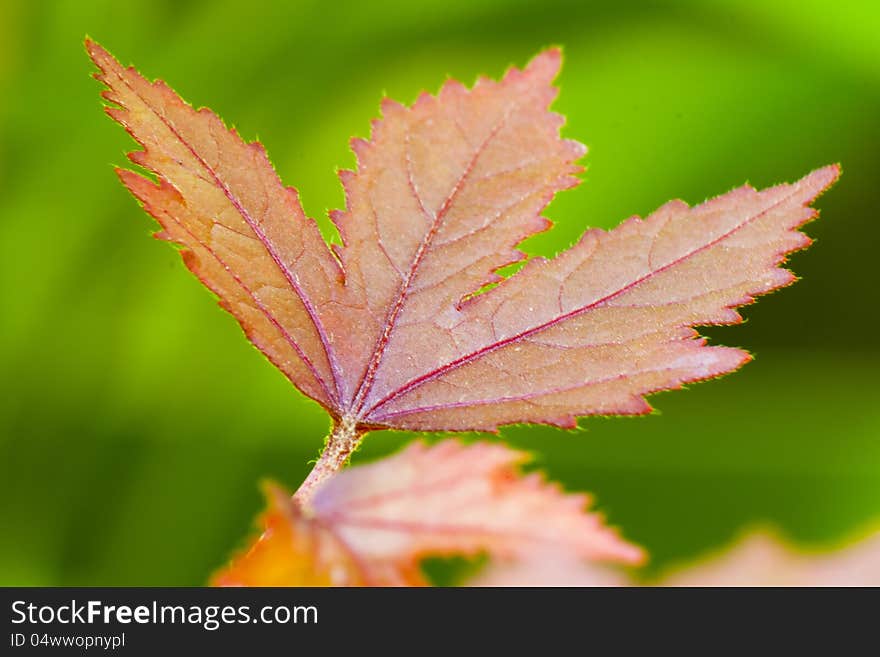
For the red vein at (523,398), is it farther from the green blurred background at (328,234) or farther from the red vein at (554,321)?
the green blurred background at (328,234)

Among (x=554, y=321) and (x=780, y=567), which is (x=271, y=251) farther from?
(x=780, y=567)

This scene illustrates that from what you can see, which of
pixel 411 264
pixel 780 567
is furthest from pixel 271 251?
pixel 780 567

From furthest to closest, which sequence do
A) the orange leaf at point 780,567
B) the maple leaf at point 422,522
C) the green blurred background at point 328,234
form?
the green blurred background at point 328,234 < the orange leaf at point 780,567 < the maple leaf at point 422,522

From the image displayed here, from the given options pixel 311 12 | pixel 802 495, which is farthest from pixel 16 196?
pixel 802 495

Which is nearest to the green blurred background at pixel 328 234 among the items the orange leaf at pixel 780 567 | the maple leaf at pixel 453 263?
the orange leaf at pixel 780 567
